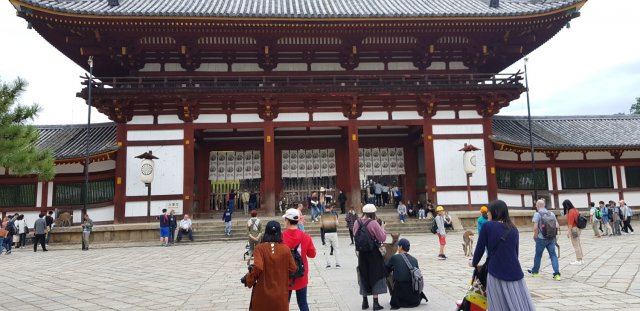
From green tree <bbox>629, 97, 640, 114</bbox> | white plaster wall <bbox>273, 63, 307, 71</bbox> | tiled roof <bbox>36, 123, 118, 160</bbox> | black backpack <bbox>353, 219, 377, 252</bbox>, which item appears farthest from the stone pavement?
green tree <bbox>629, 97, 640, 114</bbox>

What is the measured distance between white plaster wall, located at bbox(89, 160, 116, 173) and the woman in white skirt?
19.1 metres

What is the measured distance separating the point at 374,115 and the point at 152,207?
37.6ft

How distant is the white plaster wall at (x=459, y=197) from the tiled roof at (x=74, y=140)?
613 inches

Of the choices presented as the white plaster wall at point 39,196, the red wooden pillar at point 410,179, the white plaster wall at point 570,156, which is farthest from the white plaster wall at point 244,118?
the white plaster wall at point 570,156

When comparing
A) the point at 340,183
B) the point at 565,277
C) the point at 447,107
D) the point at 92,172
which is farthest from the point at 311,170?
the point at 565,277

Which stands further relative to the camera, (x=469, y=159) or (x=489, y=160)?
(x=489, y=160)

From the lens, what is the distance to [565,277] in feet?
27.3

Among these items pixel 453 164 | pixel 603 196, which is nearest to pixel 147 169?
pixel 453 164

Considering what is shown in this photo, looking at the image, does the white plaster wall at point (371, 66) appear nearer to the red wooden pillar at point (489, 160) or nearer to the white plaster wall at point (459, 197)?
the red wooden pillar at point (489, 160)

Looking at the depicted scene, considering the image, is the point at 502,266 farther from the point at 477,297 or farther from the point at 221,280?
the point at 221,280

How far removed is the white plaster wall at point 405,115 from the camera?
1984 centimetres

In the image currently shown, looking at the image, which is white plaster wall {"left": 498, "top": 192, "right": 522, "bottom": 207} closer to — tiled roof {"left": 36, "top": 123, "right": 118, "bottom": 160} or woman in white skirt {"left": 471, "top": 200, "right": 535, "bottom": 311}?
woman in white skirt {"left": 471, "top": 200, "right": 535, "bottom": 311}

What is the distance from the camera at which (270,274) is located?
418 centimetres

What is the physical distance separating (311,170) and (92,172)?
1098 cm
